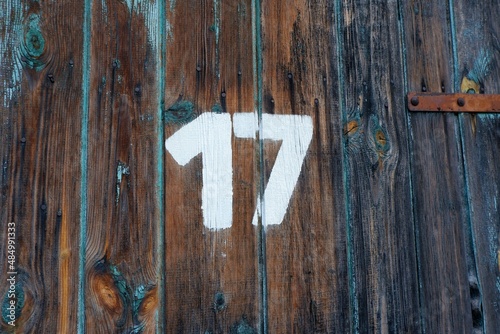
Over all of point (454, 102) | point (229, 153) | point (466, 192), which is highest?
point (454, 102)

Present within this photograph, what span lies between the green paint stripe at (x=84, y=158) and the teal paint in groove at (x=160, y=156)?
14 cm

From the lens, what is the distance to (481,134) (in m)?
1.25

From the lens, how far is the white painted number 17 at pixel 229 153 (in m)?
1.09

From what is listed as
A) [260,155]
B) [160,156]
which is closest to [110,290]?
[160,156]

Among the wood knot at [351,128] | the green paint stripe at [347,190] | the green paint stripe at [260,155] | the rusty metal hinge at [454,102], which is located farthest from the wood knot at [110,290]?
the rusty metal hinge at [454,102]

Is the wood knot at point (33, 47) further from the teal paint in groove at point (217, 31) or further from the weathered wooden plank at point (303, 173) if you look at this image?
the weathered wooden plank at point (303, 173)

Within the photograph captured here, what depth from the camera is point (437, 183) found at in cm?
121

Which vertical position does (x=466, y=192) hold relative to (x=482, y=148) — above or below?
below

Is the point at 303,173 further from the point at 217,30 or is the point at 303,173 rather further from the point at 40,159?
the point at 40,159

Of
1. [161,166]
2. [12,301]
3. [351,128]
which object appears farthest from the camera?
[351,128]

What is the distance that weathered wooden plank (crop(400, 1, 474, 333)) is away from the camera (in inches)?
46.3

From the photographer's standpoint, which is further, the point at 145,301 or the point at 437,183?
the point at 437,183

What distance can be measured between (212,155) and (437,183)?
55cm

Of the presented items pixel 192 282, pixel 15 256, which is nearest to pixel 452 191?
pixel 192 282
